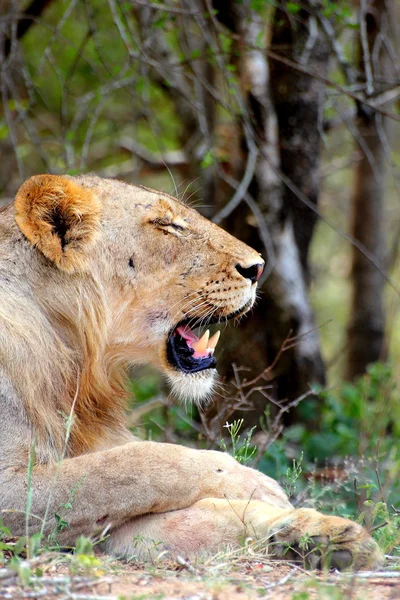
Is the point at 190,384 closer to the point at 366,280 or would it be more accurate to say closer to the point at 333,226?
the point at 333,226

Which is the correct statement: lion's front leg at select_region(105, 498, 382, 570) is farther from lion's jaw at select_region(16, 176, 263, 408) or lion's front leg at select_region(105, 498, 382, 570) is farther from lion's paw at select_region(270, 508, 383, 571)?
lion's jaw at select_region(16, 176, 263, 408)

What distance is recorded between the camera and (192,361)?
3.82 meters

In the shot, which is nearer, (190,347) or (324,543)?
(324,543)

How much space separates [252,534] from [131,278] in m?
1.26

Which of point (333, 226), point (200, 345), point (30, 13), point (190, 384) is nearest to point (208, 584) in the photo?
point (190, 384)

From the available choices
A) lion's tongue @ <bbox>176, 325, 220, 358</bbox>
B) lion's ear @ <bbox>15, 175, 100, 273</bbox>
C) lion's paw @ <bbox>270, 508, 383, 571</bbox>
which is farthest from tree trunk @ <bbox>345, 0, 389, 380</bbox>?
lion's paw @ <bbox>270, 508, 383, 571</bbox>

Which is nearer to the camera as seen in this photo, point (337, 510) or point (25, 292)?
point (25, 292)

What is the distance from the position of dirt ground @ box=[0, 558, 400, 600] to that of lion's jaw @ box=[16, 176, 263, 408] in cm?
115

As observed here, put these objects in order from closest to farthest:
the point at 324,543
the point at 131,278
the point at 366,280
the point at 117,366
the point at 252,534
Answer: the point at 324,543 → the point at 252,534 → the point at 131,278 → the point at 117,366 → the point at 366,280

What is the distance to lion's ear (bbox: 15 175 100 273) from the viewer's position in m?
3.43

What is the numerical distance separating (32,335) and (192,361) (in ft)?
2.49

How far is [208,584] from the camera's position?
7.94 ft

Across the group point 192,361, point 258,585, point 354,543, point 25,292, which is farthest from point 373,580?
point 25,292

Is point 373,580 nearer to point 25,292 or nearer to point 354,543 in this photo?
point 354,543
